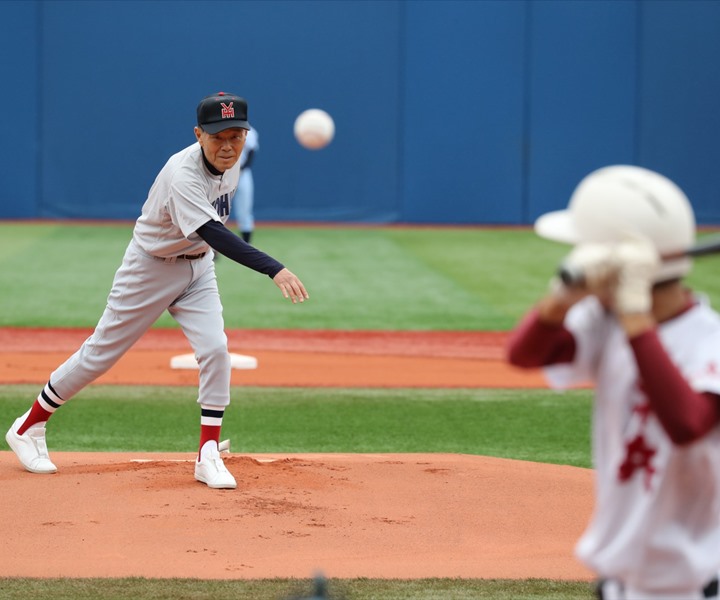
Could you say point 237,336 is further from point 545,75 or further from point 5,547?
point 545,75

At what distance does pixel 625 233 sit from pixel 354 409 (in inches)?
268

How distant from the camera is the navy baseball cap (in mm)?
6141

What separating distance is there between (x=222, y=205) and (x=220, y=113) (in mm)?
572

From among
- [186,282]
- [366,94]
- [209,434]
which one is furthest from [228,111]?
[366,94]

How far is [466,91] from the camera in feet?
85.1

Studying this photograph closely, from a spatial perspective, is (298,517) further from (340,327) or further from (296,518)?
(340,327)

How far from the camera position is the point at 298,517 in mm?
6000

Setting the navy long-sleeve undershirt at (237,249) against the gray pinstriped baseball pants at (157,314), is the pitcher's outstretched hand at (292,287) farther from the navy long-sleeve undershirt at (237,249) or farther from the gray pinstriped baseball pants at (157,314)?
the gray pinstriped baseball pants at (157,314)

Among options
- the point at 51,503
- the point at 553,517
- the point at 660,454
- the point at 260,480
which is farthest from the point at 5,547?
the point at 660,454

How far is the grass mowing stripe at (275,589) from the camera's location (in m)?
4.82

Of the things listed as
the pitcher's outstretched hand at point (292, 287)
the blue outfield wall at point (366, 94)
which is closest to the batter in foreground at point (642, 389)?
the pitcher's outstretched hand at point (292, 287)

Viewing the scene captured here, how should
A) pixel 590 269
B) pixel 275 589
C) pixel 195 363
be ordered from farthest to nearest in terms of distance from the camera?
pixel 195 363, pixel 275 589, pixel 590 269

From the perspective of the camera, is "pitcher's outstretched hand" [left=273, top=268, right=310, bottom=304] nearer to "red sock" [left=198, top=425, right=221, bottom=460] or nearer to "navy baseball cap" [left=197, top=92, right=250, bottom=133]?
"navy baseball cap" [left=197, top=92, right=250, bottom=133]

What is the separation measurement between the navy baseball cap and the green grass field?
7.70 feet
